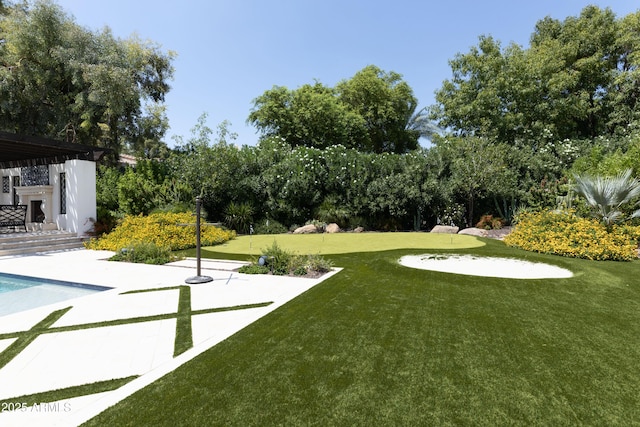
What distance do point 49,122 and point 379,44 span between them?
62.2ft

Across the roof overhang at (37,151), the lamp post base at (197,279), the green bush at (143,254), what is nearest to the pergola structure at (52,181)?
the roof overhang at (37,151)

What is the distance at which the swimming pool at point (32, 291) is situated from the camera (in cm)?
470

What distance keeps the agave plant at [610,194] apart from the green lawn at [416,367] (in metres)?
Result: 5.03

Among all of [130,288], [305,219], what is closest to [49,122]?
[305,219]

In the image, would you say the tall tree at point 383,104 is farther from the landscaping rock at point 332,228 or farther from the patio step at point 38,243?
the patio step at point 38,243

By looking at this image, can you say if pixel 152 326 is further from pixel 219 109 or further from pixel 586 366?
pixel 219 109

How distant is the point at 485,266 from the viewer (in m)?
6.89

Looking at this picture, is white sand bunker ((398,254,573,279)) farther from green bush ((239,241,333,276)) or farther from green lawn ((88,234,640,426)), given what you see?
green bush ((239,241,333,276))

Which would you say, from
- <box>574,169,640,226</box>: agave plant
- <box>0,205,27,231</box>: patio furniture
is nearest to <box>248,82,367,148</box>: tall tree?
<box>0,205,27,231</box>: patio furniture

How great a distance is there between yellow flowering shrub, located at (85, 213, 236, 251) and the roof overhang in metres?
2.70

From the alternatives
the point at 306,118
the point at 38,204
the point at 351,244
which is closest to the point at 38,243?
the point at 38,204

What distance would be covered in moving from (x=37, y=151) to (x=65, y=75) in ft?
23.4

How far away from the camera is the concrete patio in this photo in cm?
228

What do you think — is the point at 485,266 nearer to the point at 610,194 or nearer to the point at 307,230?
the point at 610,194
